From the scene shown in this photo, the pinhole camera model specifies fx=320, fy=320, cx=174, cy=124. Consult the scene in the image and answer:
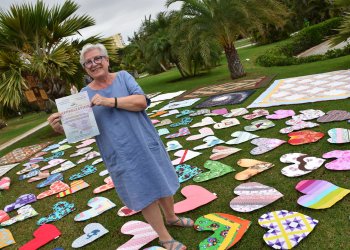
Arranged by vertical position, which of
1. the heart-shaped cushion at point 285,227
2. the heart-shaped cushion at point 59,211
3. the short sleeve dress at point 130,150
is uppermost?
the short sleeve dress at point 130,150

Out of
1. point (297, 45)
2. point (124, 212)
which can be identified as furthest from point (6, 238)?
point (297, 45)

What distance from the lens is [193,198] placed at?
3.26 meters

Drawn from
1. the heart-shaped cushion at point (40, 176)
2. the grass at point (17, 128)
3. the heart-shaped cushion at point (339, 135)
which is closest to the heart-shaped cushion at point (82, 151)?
the heart-shaped cushion at point (40, 176)

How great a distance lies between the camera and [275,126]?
470cm

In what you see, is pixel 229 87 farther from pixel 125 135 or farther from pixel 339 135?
pixel 125 135

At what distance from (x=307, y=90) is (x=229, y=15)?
164 inches

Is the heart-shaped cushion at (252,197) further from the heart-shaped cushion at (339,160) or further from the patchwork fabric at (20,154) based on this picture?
the patchwork fabric at (20,154)

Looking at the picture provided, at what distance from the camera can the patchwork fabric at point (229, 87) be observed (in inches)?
314

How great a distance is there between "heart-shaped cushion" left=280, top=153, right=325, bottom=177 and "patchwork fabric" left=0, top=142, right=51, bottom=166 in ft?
18.2

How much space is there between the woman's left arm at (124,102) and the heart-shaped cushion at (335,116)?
3.08 metres

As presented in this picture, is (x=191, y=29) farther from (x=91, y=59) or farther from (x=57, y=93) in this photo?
(x=91, y=59)

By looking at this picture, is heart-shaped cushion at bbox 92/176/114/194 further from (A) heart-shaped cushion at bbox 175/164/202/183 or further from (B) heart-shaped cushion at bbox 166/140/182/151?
(B) heart-shaped cushion at bbox 166/140/182/151

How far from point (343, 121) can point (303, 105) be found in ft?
3.95

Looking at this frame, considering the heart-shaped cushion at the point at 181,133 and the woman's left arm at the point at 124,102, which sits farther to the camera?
the heart-shaped cushion at the point at 181,133
